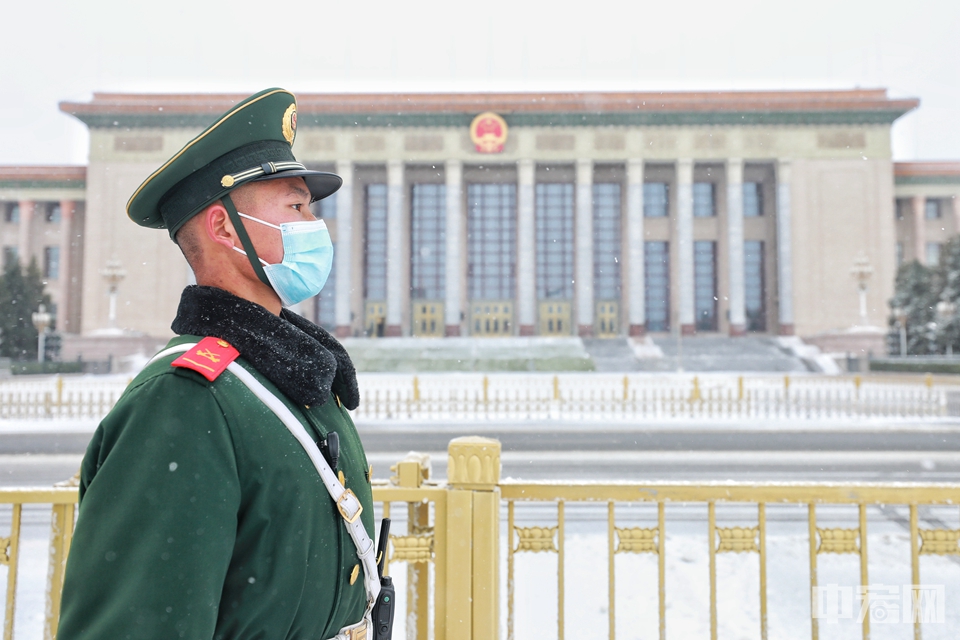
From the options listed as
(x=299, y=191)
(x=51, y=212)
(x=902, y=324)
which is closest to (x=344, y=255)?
(x=51, y=212)

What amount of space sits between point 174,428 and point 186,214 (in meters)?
0.57

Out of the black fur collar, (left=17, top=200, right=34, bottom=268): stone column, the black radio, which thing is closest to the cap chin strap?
the black fur collar

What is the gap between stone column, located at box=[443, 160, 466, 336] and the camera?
131 ft

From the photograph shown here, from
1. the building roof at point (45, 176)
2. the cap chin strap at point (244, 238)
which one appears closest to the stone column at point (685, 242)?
the cap chin strap at point (244, 238)

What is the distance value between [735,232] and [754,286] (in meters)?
4.79

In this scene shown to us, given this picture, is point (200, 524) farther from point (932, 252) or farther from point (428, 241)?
point (932, 252)

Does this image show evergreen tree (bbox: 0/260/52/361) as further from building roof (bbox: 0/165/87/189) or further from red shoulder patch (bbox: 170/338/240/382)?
red shoulder patch (bbox: 170/338/240/382)

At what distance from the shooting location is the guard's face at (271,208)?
5.01ft

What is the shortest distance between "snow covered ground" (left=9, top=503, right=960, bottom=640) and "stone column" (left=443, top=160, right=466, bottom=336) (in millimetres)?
33828

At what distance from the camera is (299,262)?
1638 mm

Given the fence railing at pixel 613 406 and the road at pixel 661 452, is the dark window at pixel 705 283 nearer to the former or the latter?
the fence railing at pixel 613 406

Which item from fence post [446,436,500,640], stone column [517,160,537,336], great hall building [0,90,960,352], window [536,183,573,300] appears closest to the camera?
fence post [446,436,500,640]

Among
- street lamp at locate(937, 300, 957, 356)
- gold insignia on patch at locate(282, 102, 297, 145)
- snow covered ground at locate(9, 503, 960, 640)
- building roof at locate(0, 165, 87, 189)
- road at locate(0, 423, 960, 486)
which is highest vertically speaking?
building roof at locate(0, 165, 87, 189)

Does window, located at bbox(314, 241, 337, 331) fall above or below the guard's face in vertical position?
above
